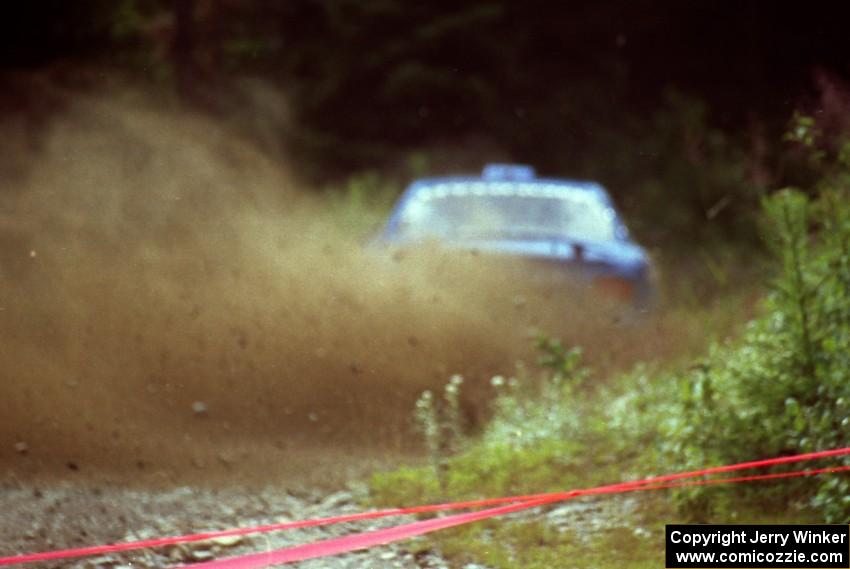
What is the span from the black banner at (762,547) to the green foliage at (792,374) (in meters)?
0.32

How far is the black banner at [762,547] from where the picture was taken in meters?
4.88

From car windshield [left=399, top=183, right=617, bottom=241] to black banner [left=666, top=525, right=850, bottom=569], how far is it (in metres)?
4.77

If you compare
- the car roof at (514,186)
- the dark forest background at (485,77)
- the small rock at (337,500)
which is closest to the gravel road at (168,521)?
the small rock at (337,500)

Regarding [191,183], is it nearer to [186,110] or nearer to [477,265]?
[186,110]

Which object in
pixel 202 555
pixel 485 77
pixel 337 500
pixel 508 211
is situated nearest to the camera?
pixel 202 555

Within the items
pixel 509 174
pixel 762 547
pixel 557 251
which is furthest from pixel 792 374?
pixel 509 174

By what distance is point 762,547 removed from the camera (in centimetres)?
502

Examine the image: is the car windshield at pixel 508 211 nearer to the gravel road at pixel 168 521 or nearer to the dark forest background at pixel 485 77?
the gravel road at pixel 168 521

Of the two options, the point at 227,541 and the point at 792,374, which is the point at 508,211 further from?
the point at 227,541

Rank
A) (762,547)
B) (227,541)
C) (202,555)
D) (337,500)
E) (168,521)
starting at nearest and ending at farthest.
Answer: (762,547) < (202,555) < (227,541) < (168,521) < (337,500)

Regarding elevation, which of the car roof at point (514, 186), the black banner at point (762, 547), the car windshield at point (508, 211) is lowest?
the black banner at point (762, 547)

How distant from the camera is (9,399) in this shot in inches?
308

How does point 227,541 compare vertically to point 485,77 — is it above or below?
below

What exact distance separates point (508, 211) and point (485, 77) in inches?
686
